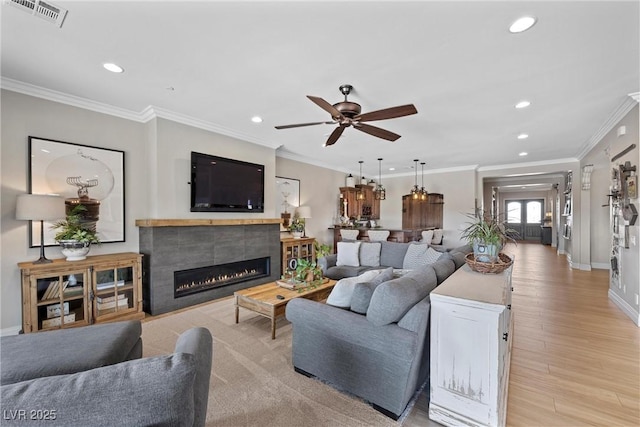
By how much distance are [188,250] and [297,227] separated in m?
2.66

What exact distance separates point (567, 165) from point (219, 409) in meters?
8.75

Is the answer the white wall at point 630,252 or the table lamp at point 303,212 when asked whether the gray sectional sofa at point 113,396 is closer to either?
the white wall at point 630,252

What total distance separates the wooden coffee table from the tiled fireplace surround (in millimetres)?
1157

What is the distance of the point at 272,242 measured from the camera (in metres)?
5.32

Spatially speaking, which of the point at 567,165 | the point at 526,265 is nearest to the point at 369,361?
the point at 526,265

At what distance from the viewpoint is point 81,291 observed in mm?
3195

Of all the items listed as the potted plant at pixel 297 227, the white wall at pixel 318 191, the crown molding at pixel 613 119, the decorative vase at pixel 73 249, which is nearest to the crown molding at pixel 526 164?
the crown molding at pixel 613 119

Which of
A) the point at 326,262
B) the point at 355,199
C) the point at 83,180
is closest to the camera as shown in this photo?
the point at 83,180

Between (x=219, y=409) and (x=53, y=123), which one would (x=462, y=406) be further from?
(x=53, y=123)

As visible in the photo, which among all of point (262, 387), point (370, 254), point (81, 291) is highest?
point (370, 254)

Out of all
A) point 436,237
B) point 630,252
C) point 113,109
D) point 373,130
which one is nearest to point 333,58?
point 373,130

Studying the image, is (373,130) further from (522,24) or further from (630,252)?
(630,252)

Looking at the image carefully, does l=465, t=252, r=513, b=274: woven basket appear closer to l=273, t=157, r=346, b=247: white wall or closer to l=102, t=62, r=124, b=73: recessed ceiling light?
l=102, t=62, r=124, b=73: recessed ceiling light

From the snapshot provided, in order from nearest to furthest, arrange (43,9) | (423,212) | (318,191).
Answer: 1. (43,9)
2. (318,191)
3. (423,212)
